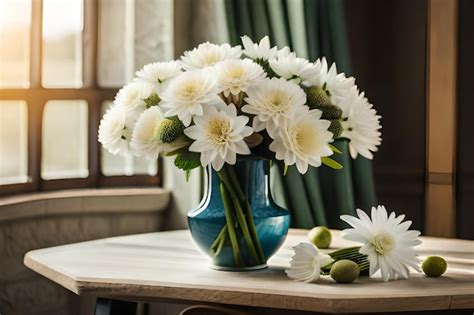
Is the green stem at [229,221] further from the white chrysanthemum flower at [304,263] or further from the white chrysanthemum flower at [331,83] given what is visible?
the white chrysanthemum flower at [331,83]

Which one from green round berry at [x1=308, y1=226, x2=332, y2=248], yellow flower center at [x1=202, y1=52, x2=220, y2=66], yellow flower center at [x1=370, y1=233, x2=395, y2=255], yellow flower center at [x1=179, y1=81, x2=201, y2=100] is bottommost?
green round berry at [x1=308, y1=226, x2=332, y2=248]

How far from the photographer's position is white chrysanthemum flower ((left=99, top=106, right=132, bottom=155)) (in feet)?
7.88

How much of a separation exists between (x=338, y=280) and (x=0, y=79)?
1536 millimetres

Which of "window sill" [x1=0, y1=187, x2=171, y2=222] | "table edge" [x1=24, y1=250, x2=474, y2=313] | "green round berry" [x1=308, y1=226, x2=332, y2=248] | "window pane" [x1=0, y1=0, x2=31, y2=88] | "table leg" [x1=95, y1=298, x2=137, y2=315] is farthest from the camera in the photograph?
"window pane" [x1=0, y1=0, x2=31, y2=88]

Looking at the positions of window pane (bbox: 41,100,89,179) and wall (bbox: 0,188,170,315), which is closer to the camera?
wall (bbox: 0,188,170,315)

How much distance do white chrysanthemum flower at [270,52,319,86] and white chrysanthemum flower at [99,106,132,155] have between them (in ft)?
1.33

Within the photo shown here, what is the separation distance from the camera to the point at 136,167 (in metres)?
3.59

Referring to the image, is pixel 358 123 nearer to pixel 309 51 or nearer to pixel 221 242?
pixel 221 242

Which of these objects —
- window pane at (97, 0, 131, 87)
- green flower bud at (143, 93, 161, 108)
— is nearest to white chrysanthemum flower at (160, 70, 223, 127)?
green flower bud at (143, 93, 161, 108)

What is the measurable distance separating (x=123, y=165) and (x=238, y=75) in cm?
140

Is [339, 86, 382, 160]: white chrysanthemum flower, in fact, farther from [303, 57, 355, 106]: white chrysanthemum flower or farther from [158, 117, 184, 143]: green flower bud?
[158, 117, 184, 143]: green flower bud

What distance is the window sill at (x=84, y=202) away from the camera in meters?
3.12

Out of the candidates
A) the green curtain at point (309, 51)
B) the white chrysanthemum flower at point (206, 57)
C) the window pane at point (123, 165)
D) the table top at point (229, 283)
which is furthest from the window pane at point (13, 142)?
the white chrysanthemum flower at point (206, 57)

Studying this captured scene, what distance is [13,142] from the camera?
3279mm
